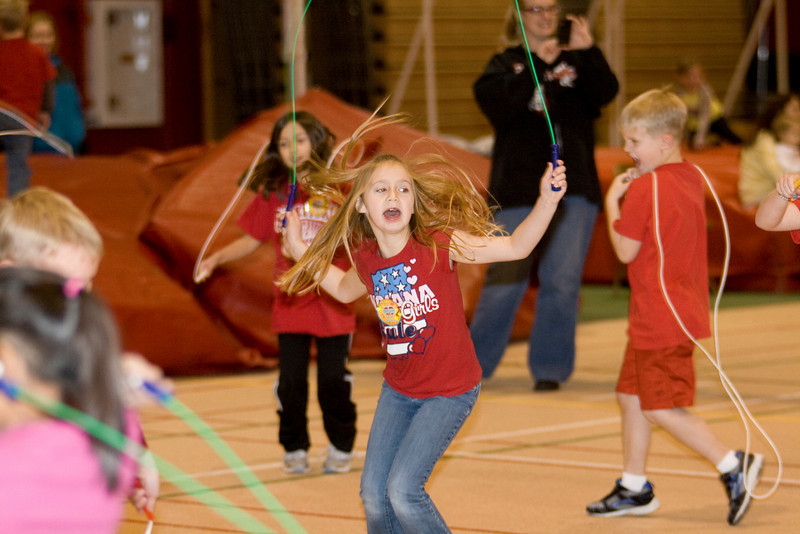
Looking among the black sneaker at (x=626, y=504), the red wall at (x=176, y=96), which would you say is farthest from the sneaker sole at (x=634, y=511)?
the red wall at (x=176, y=96)

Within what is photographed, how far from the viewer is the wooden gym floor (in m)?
3.47

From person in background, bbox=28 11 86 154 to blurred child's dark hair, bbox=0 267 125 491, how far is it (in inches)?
239

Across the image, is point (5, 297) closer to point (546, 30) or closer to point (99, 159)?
point (546, 30)

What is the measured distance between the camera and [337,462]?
4.11m

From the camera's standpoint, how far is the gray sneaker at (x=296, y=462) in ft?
13.5

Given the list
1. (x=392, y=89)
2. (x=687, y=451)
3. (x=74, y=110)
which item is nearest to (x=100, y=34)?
(x=392, y=89)

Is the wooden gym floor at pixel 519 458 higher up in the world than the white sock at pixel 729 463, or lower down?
lower down

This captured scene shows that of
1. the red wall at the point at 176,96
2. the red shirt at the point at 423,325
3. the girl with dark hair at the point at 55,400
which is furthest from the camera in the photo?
the red wall at the point at 176,96

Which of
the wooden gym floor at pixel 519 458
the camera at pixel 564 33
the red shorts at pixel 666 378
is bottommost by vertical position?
the wooden gym floor at pixel 519 458

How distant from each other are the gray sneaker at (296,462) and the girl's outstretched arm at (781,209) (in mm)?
1864

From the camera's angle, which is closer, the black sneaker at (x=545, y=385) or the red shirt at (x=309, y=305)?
the red shirt at (x=309, y=305)

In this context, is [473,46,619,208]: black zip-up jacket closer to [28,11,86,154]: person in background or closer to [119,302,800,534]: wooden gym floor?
[119,302,800,534]: wooden gym floor

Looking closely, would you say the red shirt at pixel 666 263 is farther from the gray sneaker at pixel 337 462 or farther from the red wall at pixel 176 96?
the red wall at pixel 176 96

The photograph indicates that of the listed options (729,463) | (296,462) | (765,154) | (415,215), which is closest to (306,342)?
(296,462)
